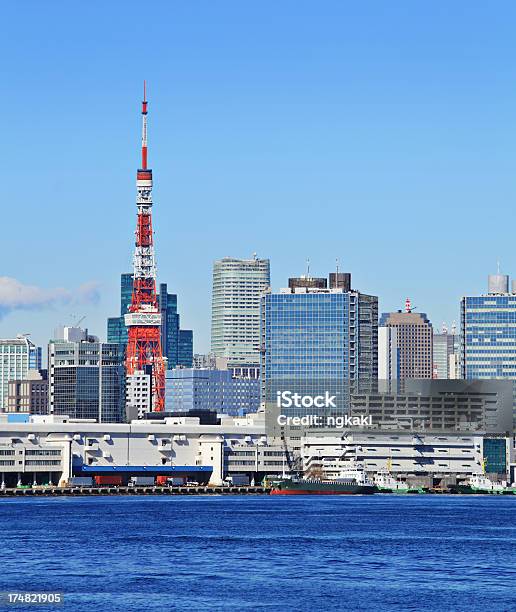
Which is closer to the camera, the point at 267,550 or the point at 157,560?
the point at 157,560

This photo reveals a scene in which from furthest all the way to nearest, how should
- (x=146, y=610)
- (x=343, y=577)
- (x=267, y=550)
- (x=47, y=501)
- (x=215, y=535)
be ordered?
1. (x=47, y=501)
2. (x=215, y=535)
3. (x=267, y=550)
4. (x=343, y=577)
5. (x=146, y=610)

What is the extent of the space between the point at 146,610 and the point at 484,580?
21.0 meters

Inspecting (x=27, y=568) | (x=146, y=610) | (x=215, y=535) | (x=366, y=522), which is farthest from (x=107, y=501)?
(x=146, y=610)

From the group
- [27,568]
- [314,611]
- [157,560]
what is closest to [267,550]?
[157,560]

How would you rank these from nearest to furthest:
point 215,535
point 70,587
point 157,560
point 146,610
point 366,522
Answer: point 146,610 < point 70,587 < point 157,560 < point 215,535 < point 366,522

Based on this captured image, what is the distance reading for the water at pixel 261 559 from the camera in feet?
278

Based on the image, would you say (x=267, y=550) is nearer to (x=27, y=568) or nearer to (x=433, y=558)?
(x=433, y=558)

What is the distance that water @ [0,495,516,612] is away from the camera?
84.9m

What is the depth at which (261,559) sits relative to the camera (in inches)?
4023

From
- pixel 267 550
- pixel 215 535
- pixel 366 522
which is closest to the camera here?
pixel 267 550

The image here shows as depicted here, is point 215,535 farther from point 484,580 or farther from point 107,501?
point 107,501

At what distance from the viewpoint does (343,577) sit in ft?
306

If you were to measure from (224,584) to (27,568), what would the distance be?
1231cm

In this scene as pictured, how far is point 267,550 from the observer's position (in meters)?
108
